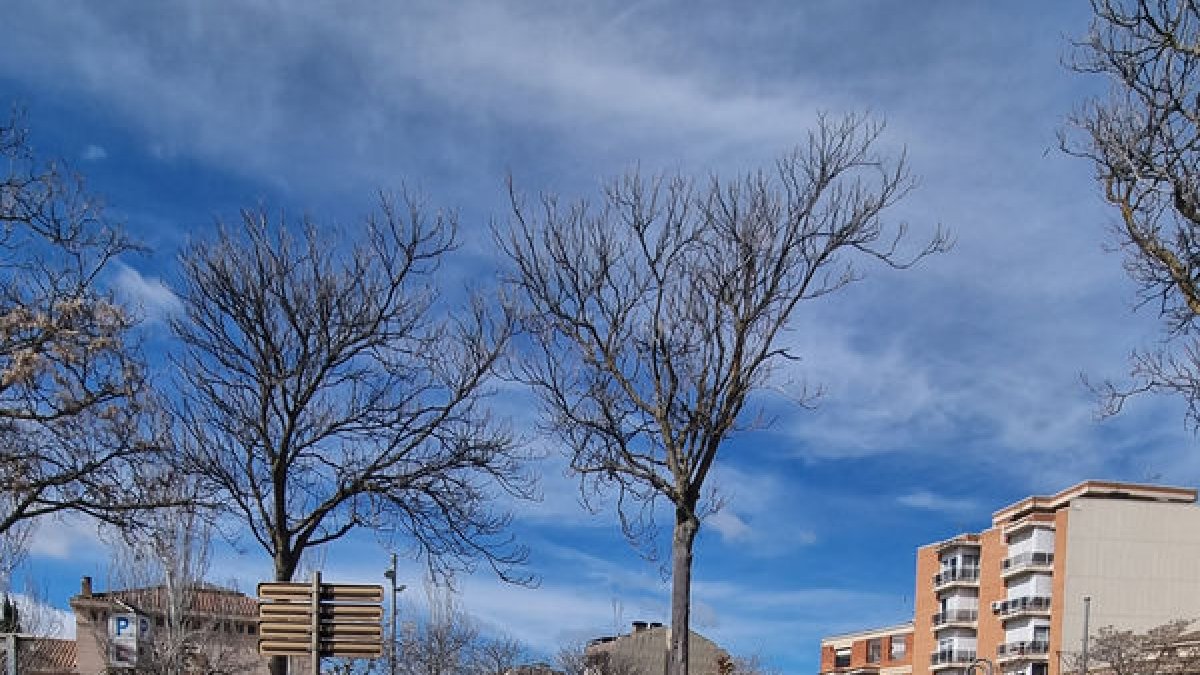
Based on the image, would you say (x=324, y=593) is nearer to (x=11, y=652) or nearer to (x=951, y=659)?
(x=11, y=652)

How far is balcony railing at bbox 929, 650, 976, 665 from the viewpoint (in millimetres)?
67812

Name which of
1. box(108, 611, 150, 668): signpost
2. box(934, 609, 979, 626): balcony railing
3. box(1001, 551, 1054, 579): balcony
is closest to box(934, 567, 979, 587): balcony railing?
box(934, 609, 979, 626): balcony railing

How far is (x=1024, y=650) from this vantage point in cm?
6169

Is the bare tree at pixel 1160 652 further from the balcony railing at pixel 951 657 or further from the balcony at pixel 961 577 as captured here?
the balcony at pixel 961 577

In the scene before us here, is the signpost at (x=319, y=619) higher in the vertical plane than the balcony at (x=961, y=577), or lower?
higher

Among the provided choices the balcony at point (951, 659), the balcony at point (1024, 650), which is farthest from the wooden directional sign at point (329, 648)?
the balcony at point (951, 659)

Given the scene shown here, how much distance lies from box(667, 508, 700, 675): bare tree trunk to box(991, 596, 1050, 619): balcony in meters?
58.6

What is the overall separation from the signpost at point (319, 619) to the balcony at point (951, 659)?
64957mm

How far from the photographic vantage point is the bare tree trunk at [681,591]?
8.52 metres

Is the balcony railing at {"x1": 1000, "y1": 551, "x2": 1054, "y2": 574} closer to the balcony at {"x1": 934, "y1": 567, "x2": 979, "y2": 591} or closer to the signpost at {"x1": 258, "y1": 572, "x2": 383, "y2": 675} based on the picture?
the balcony at {"x1": 934, "y1": 567, "x2": 979, "y2": 591}

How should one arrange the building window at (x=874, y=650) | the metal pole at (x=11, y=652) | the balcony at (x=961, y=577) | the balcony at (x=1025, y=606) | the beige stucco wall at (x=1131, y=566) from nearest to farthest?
1. the metal pole at (x=11, y=652)
2. the beige stucco wall at (x=1131, y=566)
3. the balcony at (x=1025, y=606)
4. the balcony at (x=961, y=577)
5. the building window at (x=874, y=650)

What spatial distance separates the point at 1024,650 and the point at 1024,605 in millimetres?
2367

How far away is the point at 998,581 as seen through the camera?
65.8 meters

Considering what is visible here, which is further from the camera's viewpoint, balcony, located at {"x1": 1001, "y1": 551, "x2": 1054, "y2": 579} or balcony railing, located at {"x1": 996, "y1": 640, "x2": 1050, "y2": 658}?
balcony, located at {"x1": 1001, "y1": 551, "x2": 1054, "y2": 579}
